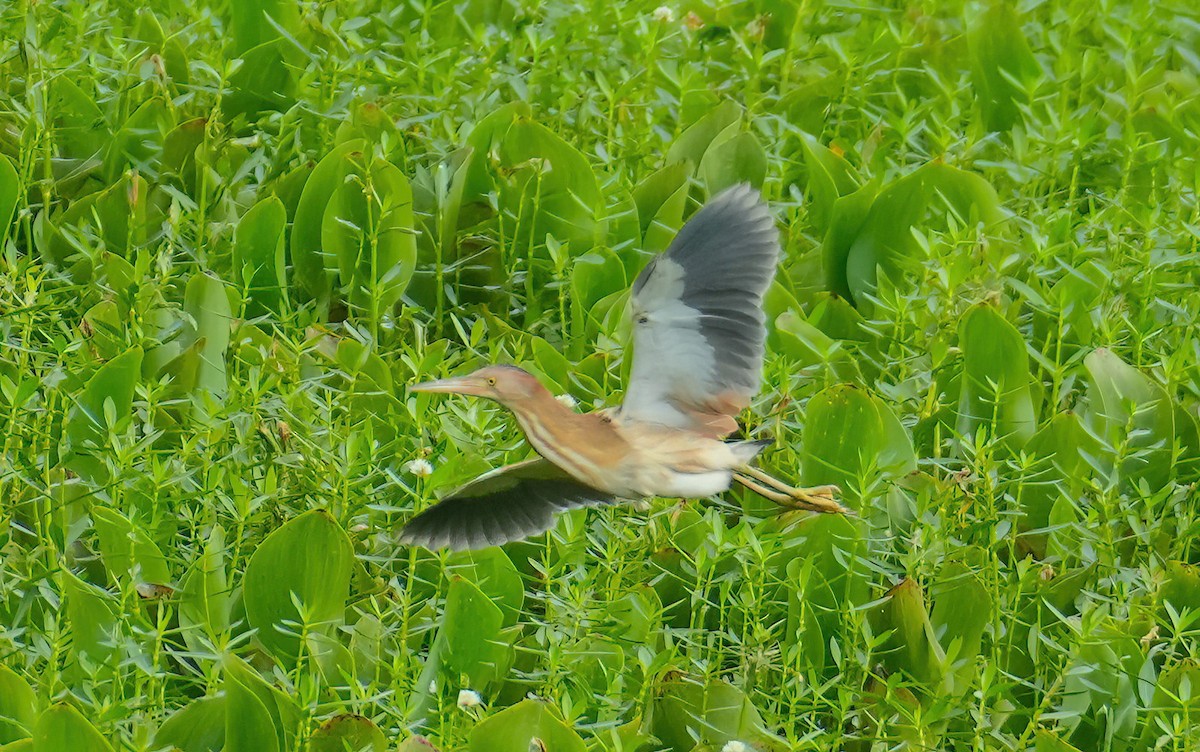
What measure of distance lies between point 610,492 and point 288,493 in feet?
2.61

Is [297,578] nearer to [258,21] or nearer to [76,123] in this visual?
[76,123]

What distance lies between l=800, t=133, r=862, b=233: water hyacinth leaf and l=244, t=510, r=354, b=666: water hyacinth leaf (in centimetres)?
196

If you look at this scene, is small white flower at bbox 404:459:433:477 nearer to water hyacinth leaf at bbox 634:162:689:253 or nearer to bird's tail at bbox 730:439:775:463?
bird's tail at bbox 730:439:775:463

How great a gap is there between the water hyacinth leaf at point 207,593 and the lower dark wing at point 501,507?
390 millimetres

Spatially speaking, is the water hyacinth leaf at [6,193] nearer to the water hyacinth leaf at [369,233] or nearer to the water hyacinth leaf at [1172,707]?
the water hyacinth leaf at [369,233]

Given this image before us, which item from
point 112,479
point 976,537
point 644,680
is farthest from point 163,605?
point 976,537

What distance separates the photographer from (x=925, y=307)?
14.5 ft

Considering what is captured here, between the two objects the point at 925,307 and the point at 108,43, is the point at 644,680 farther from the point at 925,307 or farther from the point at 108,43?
the point at 108,43

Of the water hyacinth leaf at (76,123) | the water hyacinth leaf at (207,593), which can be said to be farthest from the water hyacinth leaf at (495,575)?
the water hyacinth leaf at (76,123)

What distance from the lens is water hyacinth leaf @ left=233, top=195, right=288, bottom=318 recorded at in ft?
15.1

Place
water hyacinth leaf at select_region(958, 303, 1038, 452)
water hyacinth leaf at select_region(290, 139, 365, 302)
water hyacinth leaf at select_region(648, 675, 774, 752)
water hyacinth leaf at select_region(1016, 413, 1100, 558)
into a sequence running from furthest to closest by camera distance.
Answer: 1. water hyacinth leaf at select_region(290, 139, 365, 302)
2. water hyacinth leaf at select_region(958, 303, 1038, 452)
3. water hyacinth leaf at select_region(1016, 413, 1100, 558)
4. water hyacinth leaf at select_region(648, 675, 774, 752)

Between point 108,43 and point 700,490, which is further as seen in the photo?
point 108,43

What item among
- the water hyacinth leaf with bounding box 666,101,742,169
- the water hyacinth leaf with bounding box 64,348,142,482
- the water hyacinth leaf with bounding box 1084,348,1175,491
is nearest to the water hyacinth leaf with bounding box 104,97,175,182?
the water hyacinth leaf with bounding box 64,348,142,482

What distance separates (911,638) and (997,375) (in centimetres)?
85
